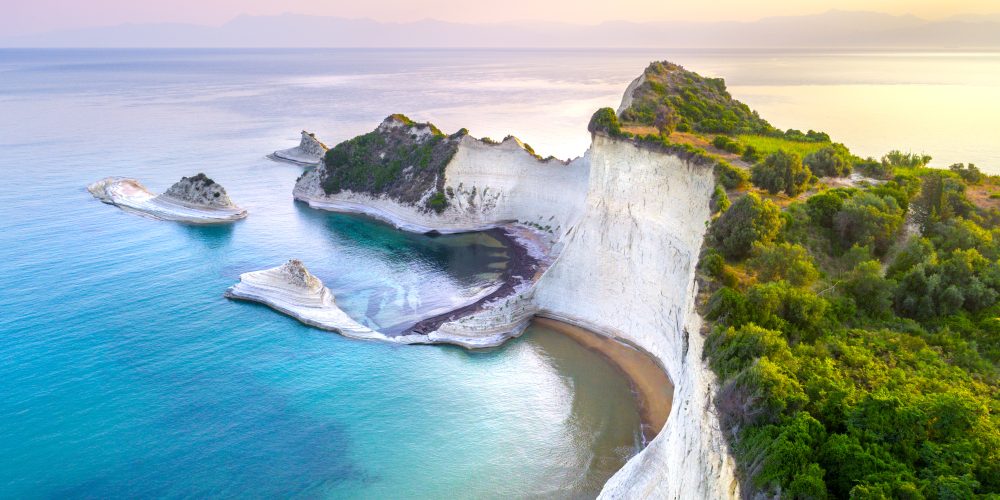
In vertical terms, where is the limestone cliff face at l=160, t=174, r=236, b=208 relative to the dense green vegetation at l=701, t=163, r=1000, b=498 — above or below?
below

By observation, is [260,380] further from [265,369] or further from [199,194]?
[199,194]

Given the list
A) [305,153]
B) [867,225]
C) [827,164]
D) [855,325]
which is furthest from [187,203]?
[855,325]

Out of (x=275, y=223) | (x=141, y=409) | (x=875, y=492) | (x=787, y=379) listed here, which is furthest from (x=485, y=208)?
(x=875, y=492)

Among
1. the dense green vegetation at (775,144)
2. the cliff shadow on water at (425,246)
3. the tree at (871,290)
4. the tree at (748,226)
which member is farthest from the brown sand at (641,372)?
the dense green vegetation at (775,144)

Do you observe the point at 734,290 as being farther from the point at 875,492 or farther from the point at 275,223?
the point at 275,223

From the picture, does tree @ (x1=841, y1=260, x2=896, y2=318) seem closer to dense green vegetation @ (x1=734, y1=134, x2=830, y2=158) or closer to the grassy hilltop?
the grassy hilltop

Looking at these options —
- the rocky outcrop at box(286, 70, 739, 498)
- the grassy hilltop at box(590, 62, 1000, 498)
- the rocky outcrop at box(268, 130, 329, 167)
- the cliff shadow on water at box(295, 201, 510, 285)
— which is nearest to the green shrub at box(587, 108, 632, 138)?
the rocky outcrop at box(286, 70, 739, 498)

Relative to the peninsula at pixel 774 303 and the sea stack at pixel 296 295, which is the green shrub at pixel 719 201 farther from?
the sea stack at pixel 296 295
